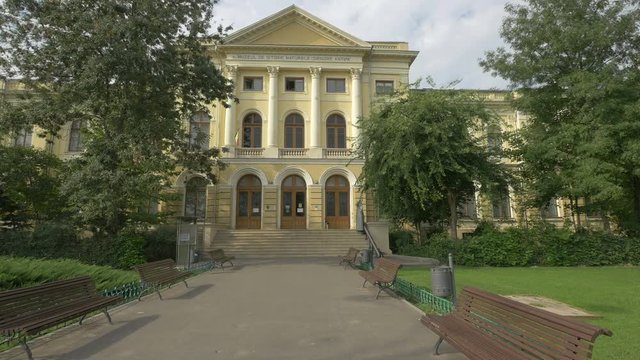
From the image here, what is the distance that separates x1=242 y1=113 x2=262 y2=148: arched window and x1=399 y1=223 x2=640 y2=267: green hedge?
1778cm

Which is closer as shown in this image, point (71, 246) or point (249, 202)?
point (71, 246)

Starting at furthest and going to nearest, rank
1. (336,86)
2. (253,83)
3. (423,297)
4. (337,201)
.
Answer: (336,86)
(253,83)
(337,201)
(423,297)

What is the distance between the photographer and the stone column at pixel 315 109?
3178 centimetres

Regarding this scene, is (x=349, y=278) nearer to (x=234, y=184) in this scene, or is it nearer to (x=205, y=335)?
(x=205, y=335)

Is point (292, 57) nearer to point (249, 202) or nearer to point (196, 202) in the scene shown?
point (249, 202)

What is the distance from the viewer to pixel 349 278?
1367cm

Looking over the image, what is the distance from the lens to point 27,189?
2053 cm

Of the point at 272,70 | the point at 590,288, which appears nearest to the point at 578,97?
the point at 590,288

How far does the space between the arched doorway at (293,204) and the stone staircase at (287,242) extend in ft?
13.9

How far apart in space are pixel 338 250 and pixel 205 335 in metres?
17.7

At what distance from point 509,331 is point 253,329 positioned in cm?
399

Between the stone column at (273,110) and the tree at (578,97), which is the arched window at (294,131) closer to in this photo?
the stone column at (273,110)

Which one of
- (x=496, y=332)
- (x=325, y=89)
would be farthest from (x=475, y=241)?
(x=325, y=89)

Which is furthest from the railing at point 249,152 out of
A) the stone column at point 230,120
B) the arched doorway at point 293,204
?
the arched doorway at point 293,204
